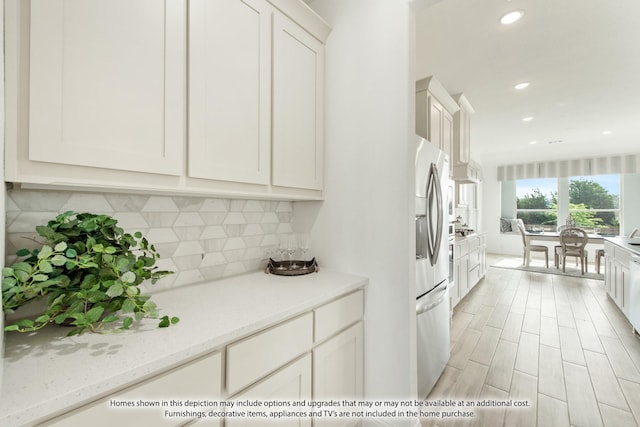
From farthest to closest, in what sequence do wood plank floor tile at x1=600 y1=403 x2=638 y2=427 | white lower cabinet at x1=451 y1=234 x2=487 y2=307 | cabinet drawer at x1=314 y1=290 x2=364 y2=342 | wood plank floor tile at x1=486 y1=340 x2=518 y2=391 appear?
1. white lower cabinet at x1=451 y1=234 x2=487 y2=307
2. wood plank floor tile at x1=486 y1=340 x2=518 y2=391
3. wood plank floor tile at x1=600 y1=403 x2=638 y2=427
4. cabinet drawer at x1=314 y1=290 x2=364 y2=342

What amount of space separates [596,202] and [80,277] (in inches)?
363

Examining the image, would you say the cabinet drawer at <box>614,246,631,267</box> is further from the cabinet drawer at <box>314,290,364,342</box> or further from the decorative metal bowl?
the decorative metal bowl

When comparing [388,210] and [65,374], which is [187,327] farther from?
[388,210]

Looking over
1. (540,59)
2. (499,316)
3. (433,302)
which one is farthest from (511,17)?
(499,316)

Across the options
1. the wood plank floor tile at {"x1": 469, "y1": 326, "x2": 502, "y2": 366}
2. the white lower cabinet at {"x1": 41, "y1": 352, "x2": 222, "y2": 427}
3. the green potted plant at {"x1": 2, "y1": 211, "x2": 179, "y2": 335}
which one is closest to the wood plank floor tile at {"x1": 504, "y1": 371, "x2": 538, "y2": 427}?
the wood plank floor tile at {"x1": 469, "y1": 326, "x2": 502, "y2": 366}

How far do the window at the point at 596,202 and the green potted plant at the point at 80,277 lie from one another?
891cm

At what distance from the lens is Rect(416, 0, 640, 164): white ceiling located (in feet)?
6.75

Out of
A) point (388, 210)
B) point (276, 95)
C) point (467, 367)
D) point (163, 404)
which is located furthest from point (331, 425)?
point (276, 95)

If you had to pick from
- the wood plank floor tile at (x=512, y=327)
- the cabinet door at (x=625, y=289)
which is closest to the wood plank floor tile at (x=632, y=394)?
the wood plank floor tile at (x=512, y=327)

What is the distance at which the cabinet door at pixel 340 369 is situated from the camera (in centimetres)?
129

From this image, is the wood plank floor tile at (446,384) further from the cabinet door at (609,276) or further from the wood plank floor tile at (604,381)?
the cabinet door at (609,276)

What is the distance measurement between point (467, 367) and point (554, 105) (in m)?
3.92

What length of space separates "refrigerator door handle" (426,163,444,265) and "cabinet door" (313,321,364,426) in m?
0.73

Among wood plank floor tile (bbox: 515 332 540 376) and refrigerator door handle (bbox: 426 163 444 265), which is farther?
wood plank floor tile (bbox: 515 332 540 376)
